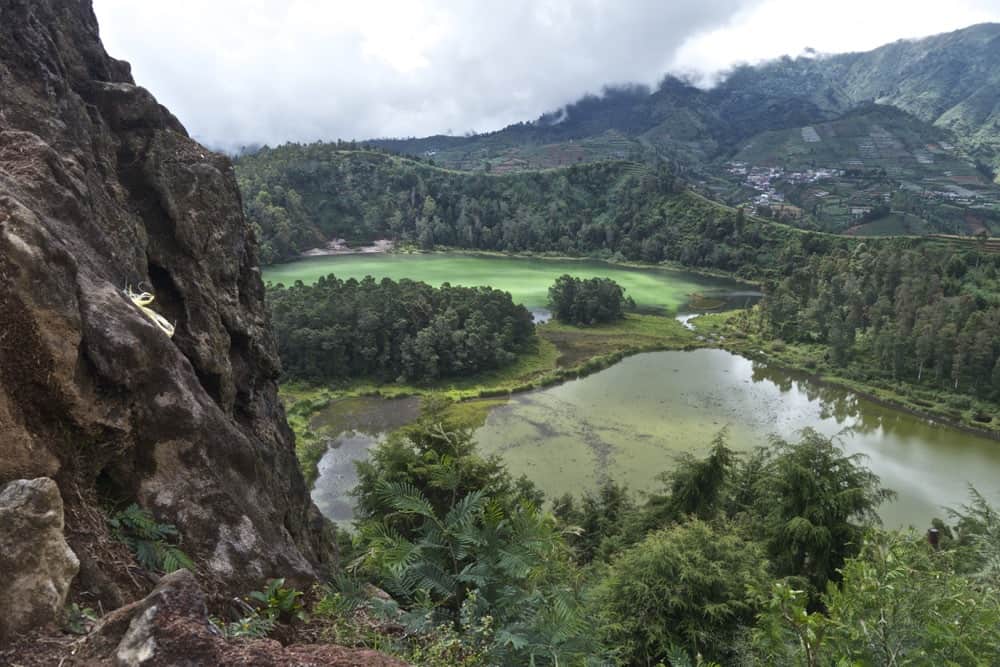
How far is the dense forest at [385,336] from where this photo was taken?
52.7m

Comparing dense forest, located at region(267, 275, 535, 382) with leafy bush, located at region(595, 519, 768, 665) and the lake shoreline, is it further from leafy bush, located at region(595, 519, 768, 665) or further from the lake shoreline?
the lake shoreline

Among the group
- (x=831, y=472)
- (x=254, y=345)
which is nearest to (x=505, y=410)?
(x=831, y=472)

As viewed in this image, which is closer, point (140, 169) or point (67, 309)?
point (67, 309)

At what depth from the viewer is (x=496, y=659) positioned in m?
4.89

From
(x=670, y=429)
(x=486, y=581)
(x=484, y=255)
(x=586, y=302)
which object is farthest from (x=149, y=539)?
(x=484, y=255)

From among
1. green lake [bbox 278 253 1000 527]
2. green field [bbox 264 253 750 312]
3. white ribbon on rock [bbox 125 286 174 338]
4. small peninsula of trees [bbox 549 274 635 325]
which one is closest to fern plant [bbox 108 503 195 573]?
white ribbon on rock [bbox 125 286 174 338]

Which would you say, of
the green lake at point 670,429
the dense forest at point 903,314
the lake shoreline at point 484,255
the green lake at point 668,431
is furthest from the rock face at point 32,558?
the lake shoreline at point 484,255

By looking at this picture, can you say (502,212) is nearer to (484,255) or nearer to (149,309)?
(484,255)

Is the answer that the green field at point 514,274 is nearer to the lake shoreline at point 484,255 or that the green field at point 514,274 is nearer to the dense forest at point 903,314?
the lake shoreline at point 484,255

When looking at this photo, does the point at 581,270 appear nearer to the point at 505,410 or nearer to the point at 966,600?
the point at 505,410

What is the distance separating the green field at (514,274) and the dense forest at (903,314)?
→ 17669 millimetres

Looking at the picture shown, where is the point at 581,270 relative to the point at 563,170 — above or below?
below

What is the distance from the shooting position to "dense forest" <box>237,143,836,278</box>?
126 metres

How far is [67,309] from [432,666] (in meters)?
4.82
